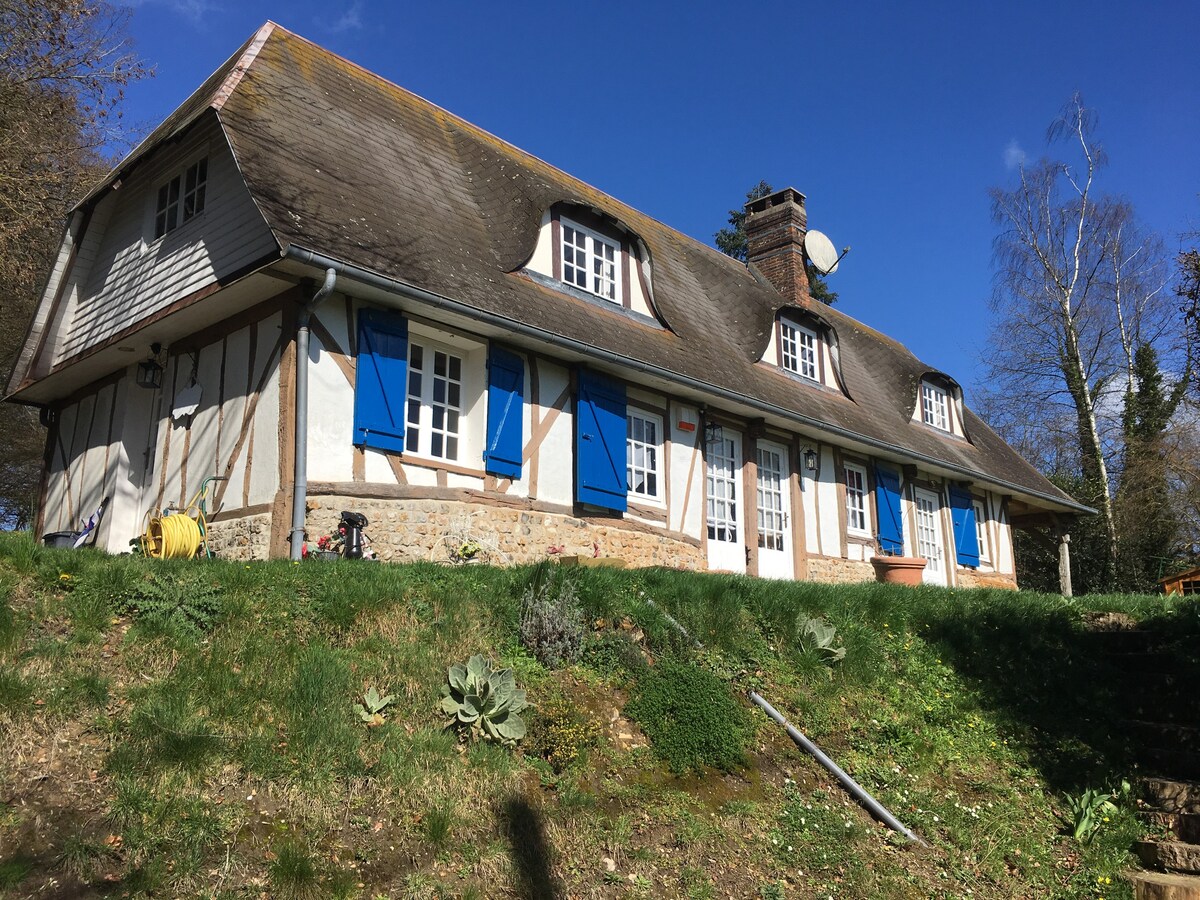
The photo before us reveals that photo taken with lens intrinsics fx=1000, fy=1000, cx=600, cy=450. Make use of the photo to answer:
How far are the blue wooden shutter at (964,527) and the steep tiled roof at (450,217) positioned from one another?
1494 mm

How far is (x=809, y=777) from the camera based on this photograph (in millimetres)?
6395

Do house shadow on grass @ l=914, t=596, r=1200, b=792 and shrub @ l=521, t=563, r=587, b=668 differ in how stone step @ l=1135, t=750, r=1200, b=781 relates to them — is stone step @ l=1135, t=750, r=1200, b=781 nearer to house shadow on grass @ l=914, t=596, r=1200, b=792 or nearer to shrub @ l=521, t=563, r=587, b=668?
house shadow on grass @ l=914, t=596, r=1200, b=792

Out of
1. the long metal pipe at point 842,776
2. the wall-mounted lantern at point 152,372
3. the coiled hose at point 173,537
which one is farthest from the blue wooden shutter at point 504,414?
the long metal pipe at point 842,776

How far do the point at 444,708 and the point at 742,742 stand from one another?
199 cm

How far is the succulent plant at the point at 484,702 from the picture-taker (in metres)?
5.64

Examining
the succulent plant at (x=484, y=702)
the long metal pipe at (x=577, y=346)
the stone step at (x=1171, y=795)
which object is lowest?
the stone step at (x=1171, y=795)

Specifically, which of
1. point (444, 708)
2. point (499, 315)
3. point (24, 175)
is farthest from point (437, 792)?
point (24, 175)

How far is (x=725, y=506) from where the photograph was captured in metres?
13.5

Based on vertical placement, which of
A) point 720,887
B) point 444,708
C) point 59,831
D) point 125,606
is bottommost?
point 720,887

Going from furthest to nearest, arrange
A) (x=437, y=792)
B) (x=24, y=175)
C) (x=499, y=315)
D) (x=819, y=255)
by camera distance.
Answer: (x=819, y=255) < (x=24, y=175) < (x=499, y=315) < (x=437, y=792)

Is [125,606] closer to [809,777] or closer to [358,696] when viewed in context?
[358,696]

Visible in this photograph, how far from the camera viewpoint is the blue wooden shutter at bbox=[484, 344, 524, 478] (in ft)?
33.5

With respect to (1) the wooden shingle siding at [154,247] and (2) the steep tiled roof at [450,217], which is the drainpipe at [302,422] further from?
(1) the wooden shingle siding at [154,247]

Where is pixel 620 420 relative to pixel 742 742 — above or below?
above
